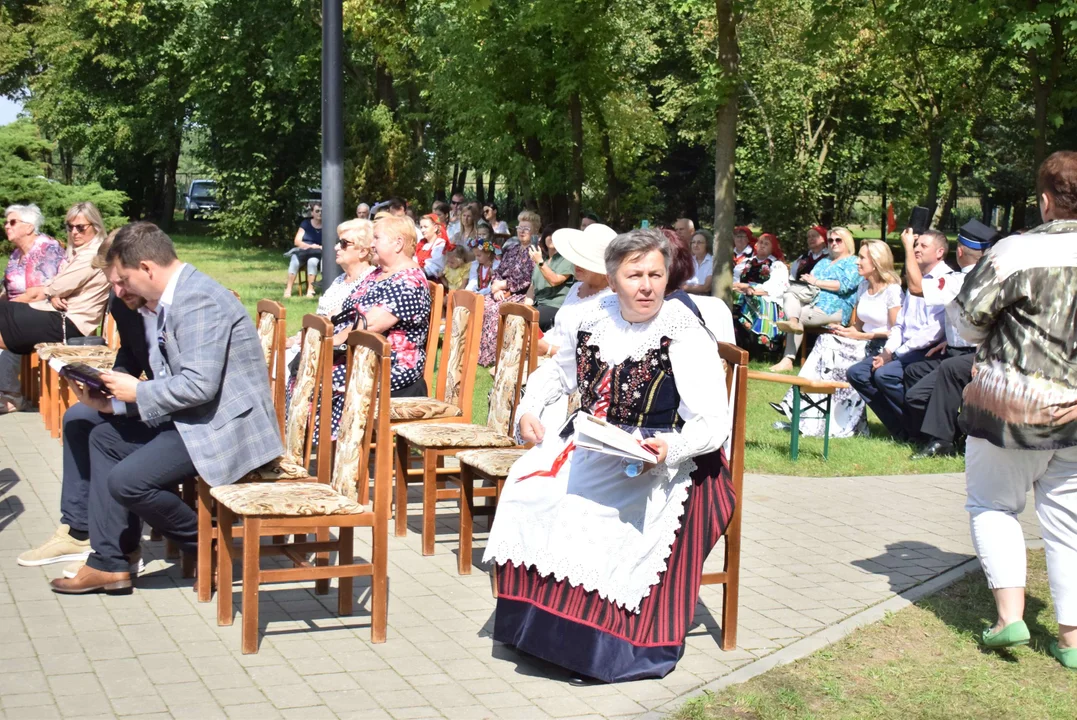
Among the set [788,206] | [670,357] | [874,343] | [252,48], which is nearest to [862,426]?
[874,343]

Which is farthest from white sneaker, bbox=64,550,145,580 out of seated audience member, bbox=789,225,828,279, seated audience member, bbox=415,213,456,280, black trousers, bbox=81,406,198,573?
seated audience member, bbox=415,213,456,280

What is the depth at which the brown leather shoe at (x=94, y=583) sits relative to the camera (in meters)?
5.82

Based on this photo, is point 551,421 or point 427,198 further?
point 427,198

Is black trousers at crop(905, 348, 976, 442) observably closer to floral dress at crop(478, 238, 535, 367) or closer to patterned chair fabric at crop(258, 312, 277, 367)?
patterned chair fabric at crop(258, 312, 277, 367)

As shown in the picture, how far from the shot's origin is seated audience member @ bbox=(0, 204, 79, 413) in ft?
34.1

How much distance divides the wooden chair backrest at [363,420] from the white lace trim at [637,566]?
0.80m

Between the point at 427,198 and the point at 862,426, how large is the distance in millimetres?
22377

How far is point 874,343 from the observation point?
1056cm

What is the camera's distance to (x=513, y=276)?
14.4 meters

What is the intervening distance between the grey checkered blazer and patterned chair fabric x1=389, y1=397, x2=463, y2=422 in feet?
5.62

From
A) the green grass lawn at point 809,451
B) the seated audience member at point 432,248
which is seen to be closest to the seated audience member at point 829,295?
the green grass lawn at point 809,451

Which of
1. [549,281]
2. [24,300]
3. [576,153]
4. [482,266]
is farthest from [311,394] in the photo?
[576,153]

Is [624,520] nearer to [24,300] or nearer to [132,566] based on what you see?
[132,566]

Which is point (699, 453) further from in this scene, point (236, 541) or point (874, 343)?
point (874, 343)
